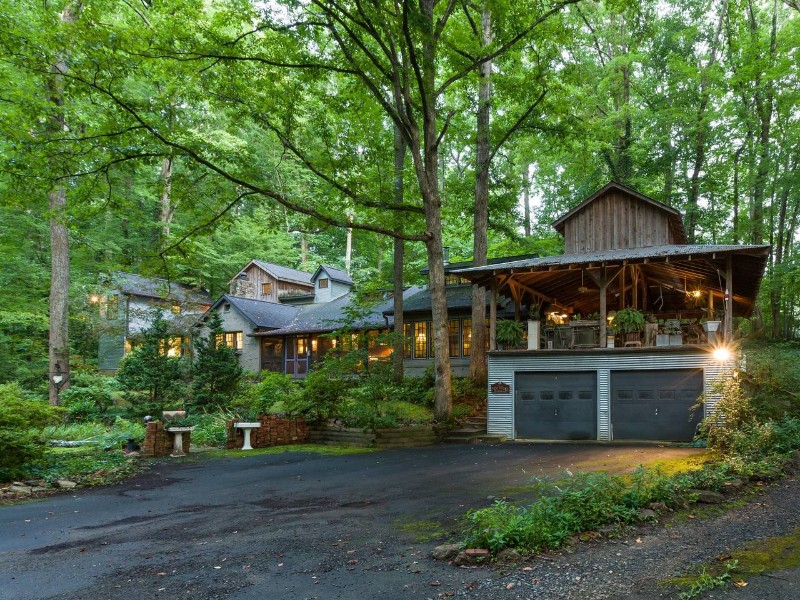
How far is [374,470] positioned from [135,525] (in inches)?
182

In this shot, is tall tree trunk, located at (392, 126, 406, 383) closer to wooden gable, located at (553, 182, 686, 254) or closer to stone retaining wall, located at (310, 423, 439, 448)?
stone retaining wall, located at (310, 423, 439, 448)

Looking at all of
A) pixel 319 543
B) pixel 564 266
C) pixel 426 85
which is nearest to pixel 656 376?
pixel 564 266

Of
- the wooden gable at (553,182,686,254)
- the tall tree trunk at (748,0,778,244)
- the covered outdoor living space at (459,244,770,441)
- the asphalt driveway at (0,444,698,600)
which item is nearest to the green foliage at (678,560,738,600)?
the asphalt driveway at (0,444,698,600)

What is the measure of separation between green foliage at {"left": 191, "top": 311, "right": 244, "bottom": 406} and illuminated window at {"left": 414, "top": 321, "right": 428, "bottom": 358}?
28.9 feet

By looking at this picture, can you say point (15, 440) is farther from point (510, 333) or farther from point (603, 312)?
point (603, 312)

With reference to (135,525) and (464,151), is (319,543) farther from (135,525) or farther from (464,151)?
(464,151)

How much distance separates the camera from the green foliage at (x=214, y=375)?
61.0 feet

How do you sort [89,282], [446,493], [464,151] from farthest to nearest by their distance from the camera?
[464,151], [89,282], [446,493]

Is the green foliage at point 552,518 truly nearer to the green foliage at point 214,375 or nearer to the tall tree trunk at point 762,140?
the green foliage at point 214,375

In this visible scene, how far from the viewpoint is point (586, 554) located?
450 centimetres

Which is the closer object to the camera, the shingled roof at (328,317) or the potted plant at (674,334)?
the potted plant at (674,334)

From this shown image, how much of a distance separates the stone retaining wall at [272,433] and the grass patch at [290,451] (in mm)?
416

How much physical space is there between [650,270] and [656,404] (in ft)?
18.7

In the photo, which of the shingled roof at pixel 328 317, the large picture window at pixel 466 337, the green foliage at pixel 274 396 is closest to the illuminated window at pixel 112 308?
the shingled roof at pixel 328 317
